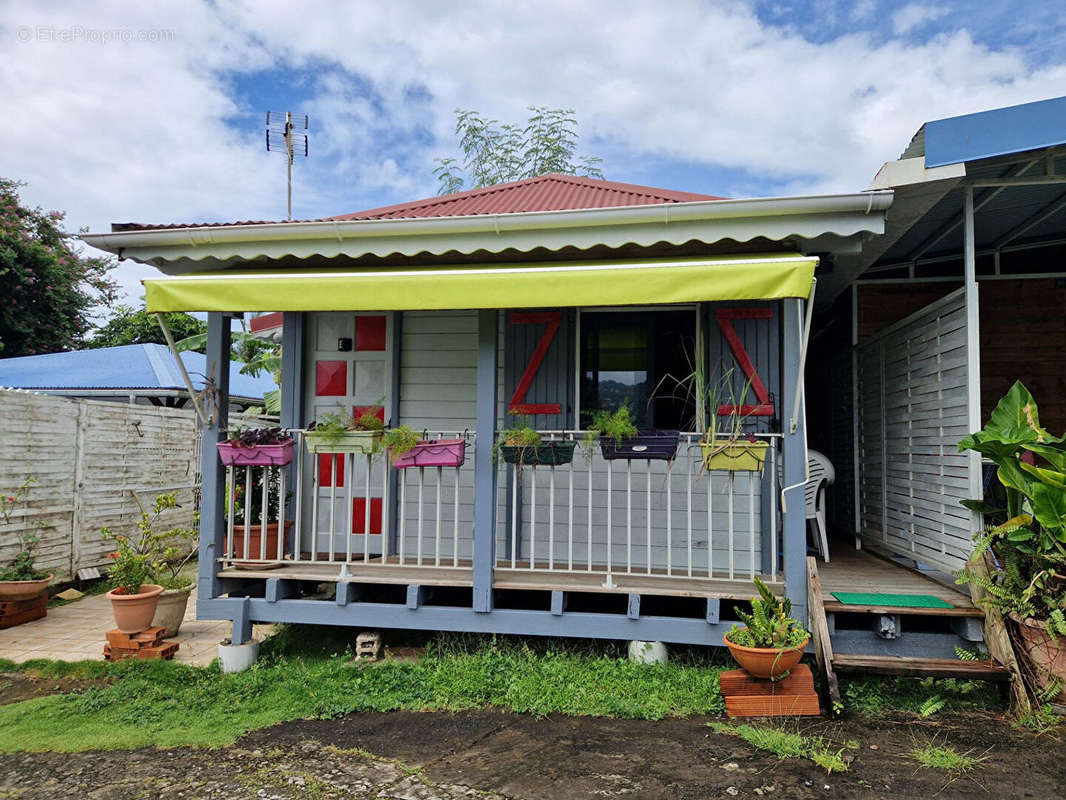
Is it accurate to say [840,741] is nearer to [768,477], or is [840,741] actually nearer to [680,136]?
[768,477]

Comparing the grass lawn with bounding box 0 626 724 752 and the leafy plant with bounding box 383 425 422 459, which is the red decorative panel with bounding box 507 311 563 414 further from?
the grass lawn with bounding box 0 626 724 752

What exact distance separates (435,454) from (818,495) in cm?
357

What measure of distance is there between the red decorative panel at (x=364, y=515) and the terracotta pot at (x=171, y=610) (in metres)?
1.45

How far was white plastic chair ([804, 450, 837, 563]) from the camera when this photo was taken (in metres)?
5.51

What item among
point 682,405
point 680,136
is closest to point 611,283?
point 682,405

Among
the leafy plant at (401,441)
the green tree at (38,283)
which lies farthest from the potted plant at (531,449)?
the green tree at (38,283)

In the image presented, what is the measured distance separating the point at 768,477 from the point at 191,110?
35.4 feet

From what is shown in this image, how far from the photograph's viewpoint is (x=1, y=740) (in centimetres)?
346

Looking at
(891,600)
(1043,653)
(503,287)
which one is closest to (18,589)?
(503,287)

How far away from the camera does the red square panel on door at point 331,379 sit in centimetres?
565

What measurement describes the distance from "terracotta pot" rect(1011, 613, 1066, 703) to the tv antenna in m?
19.8

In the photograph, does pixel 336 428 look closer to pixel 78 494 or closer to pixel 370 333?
pixel 370 333

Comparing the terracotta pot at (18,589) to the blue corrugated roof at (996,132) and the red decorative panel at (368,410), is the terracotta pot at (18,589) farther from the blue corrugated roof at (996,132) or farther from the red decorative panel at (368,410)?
the blue corrugated roof at (996,132)

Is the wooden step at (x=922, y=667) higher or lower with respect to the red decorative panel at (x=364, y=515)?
lower
